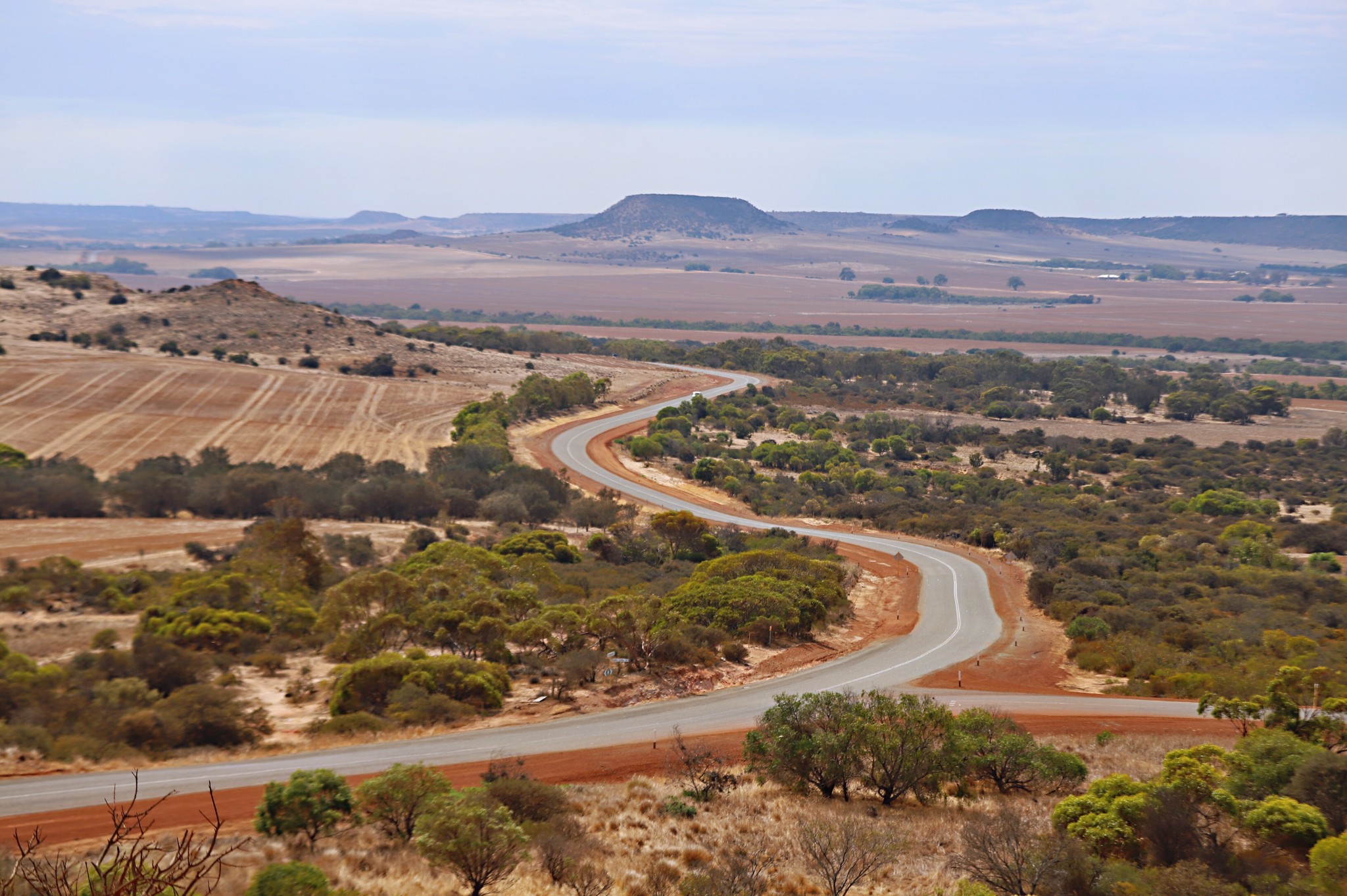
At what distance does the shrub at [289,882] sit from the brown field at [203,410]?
162 feet

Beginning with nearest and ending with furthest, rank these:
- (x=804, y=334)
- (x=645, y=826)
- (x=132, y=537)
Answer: (x=645, y=826)
(x=132, y=537)
(x=804, y=334)

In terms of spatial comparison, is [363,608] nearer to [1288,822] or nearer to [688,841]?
Result: [688,841]

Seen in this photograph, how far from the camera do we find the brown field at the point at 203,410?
191 feet

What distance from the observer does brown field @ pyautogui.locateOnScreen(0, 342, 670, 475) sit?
58.2m

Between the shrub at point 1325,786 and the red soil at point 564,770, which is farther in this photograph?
the red soil at point 564,770

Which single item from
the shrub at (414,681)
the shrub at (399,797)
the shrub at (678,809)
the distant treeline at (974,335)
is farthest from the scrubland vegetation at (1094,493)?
the distant treeline at (974,335)

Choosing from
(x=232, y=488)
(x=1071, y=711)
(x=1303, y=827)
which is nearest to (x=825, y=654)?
(x=1071, y=711)

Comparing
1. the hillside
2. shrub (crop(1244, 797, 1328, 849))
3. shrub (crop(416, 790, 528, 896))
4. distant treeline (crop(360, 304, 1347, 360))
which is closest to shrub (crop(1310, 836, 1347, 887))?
shrub (crop(1244, 797, 1328, 849))

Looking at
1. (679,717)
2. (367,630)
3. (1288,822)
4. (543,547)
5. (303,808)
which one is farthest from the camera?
(543,547)

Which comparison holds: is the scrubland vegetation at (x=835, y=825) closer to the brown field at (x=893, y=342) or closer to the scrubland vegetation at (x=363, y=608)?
the scrubland vegetation at (x=363, y=608)

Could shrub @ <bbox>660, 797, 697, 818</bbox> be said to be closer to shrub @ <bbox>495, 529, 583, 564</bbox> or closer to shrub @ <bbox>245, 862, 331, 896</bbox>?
shrub @ <bbox>245, 862, 331, 896</bbox>

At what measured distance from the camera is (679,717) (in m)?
21.6

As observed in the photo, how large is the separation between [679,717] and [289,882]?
12.1m

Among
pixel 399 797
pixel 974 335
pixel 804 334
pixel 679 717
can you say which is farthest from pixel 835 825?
pixel 974 335
